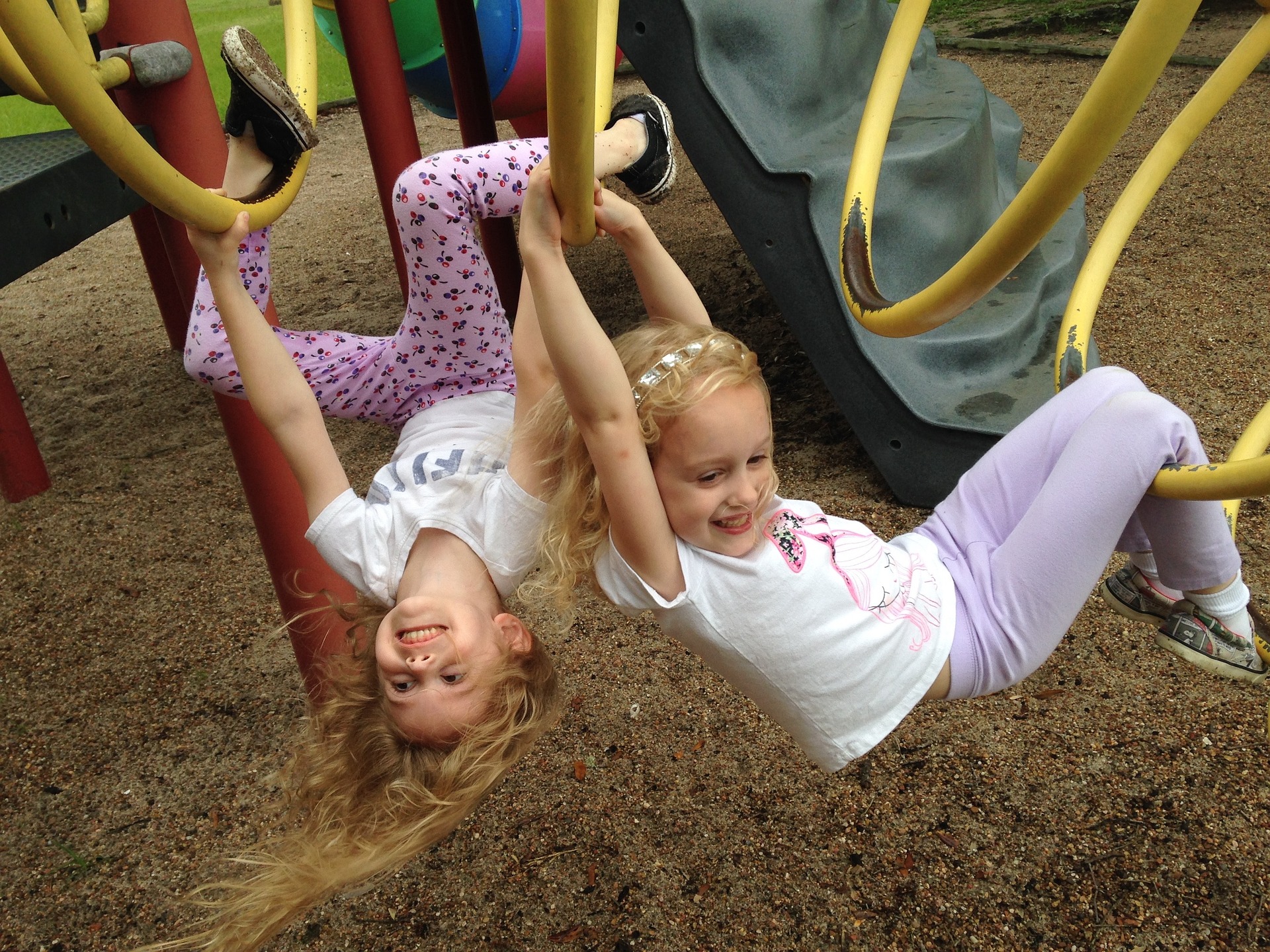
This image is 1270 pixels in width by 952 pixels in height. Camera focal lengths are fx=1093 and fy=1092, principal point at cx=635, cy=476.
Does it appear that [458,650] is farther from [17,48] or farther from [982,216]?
[982,216]

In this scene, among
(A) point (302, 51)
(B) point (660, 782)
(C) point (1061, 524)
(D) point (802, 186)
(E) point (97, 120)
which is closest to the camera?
(E) point (97, 120)

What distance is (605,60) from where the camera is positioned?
5.10ft

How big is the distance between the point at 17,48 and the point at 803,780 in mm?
1821

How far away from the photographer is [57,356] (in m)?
4.58

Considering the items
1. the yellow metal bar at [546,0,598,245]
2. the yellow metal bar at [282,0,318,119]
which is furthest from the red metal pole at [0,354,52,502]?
the yellow metal bar at [546,0,598,245]

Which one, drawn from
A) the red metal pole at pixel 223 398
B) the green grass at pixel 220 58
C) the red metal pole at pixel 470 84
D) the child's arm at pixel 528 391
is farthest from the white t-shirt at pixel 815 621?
the green grass at pixel 220 58

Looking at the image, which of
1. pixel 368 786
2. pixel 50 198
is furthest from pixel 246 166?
pixel 368 786

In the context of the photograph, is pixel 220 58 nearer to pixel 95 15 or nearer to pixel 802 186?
pixel 802 186

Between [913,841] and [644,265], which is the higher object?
[644,265]

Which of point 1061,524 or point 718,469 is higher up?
point 718,469

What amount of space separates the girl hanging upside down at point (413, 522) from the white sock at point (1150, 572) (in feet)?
2.92

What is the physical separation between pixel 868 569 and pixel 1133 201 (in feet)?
Result: 2.08

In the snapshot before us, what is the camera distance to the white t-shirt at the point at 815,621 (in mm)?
1431

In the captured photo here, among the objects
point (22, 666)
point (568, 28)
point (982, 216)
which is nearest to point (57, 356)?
point (22, 666)
